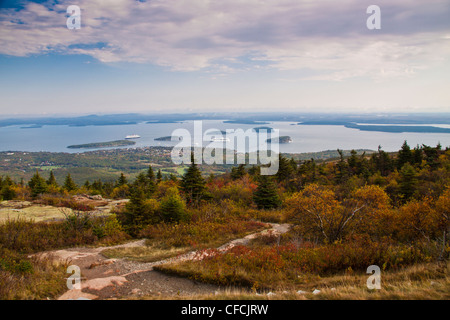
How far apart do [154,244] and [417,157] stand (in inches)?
1560

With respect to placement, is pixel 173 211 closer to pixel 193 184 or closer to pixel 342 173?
pixel 193 184

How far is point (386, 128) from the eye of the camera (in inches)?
4705

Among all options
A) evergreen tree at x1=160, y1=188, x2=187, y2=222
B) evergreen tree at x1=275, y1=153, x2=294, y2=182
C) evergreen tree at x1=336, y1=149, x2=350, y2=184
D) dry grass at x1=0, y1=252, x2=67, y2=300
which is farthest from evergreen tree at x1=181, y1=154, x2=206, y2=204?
evergreen tree at x1=336, y1=149, x2=350, y2=184

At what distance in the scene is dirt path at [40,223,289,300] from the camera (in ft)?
20.9

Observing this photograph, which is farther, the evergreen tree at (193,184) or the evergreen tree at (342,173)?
the evergreen tree at (342,173)

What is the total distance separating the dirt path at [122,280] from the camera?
251 inches

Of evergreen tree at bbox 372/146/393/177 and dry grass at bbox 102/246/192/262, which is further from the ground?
evergreen tree at bbox 372/146/393/177

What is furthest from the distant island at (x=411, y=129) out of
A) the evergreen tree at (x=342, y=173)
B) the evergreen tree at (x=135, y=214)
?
the evergreen tree at (x=135, y=214)

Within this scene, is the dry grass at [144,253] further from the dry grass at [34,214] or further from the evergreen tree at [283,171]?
the evergreen tree at [283,171]

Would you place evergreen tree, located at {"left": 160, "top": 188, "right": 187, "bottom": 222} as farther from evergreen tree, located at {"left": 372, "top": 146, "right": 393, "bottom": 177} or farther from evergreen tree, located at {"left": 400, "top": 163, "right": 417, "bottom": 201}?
evergreen tree, located at {"left": 372, "top": 146, "right": 393, "bottom": 177}

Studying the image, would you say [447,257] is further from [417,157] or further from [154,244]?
[417,157]

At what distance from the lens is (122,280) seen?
7219mm

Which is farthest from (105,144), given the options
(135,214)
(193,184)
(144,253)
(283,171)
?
(144,253)
